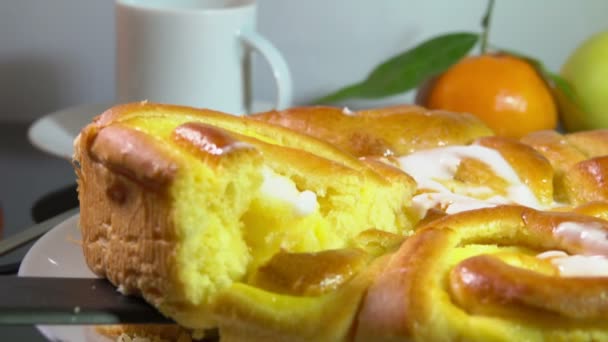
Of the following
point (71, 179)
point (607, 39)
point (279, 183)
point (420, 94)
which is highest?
point (279, 183)

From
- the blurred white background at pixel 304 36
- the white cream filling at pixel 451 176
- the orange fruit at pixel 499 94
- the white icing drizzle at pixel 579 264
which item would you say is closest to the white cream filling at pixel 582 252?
the white icing drizzle at pixel 579 264

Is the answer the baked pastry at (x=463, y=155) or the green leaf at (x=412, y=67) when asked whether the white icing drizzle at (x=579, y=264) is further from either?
the green leaf at (x=412, y=67)

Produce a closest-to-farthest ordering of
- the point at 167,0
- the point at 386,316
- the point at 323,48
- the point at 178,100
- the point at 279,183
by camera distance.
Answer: the point at 386,316
the point at 279,183
the point at 178,100
the point at 167,0
the point at 323,48

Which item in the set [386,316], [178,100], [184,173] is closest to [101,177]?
[184,173]

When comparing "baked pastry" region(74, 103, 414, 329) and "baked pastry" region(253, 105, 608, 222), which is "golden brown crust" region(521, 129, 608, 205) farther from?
"baked pastry" region(74, 103, 414, 329)

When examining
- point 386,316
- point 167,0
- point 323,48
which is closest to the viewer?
point 386,316

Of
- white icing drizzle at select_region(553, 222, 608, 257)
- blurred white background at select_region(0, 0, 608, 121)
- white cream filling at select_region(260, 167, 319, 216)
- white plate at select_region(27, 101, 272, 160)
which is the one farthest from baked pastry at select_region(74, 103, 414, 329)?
blurred white background at select_region(0, 0, 608, 121)

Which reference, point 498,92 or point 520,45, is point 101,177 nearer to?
point 498,92

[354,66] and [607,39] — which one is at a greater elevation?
[607,39]
